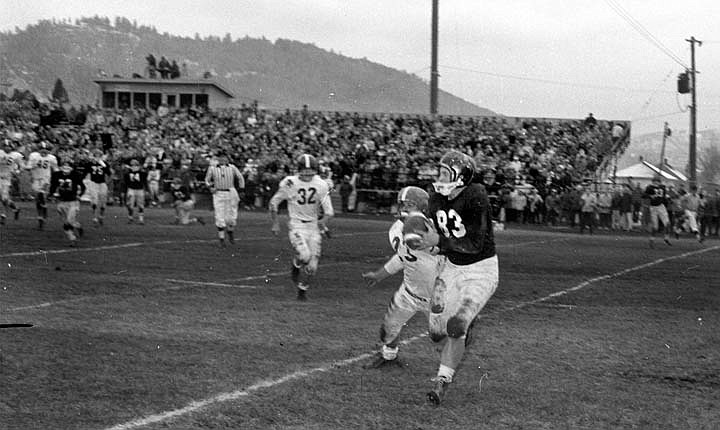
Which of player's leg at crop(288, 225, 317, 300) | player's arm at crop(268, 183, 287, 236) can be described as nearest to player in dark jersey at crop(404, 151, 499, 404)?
player's leg at crop(288, 225, 317, 300)

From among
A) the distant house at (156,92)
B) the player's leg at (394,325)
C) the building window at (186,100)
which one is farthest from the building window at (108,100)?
the player's leg at (394,325)

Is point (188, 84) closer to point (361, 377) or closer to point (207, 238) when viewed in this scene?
point (207, 238)

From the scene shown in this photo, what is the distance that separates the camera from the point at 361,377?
8.12m

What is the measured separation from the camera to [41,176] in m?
24.0

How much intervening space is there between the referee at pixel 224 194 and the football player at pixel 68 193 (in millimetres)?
2927

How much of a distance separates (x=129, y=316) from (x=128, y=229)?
14371 mm

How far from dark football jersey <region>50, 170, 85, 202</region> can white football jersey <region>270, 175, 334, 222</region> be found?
841 cm

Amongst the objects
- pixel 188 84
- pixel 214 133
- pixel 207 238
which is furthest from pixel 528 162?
pixel 188 84

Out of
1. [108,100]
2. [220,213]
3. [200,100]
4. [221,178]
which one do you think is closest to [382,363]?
[220,213]

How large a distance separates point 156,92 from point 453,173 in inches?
2142

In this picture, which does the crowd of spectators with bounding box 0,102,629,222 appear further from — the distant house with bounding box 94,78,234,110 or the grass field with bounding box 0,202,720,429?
the grass field with bounding box 0,202,720,429

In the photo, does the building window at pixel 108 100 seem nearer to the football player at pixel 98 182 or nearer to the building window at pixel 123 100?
the building window at pixel 123 100

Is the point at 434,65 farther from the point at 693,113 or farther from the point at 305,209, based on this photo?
the point at 305,209

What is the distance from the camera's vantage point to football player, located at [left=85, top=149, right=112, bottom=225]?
24.4 meters
